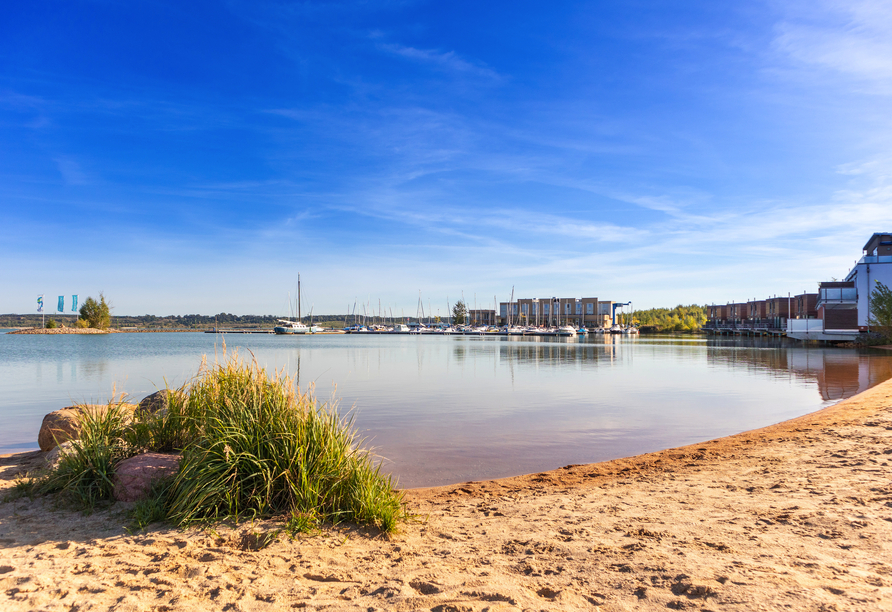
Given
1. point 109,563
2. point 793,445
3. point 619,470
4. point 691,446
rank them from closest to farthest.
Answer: point 109,563 → point 619,470 → point 793,445 → point 691,446

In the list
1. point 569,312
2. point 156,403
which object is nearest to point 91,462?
point 156,403

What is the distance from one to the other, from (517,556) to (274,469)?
2.98 meters

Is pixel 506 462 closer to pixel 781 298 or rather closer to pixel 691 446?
pixel 691 446

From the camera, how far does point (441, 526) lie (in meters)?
6.15

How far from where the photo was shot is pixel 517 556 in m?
5.02

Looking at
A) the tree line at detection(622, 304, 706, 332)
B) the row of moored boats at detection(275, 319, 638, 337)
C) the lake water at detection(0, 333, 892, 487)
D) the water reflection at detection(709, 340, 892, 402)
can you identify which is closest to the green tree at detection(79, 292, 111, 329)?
the row of moored boats at detection(275, 319, 638, 337)

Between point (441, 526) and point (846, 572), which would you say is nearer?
point (846, 572)

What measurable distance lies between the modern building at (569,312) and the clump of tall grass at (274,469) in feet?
474

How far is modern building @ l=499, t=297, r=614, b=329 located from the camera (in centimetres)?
14988

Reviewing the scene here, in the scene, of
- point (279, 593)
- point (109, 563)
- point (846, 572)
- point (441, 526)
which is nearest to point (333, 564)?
point (279, 593)

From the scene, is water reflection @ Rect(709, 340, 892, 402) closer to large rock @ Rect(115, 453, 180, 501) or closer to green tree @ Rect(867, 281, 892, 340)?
large rock @ Rect(115, 453, 180, 501)

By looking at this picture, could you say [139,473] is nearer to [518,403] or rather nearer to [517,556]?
[517,556]

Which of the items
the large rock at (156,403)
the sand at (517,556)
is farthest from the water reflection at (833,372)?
the large rock at (156,403)

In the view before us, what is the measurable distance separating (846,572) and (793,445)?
714 centimetres
